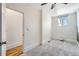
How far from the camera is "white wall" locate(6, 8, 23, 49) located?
2.61m

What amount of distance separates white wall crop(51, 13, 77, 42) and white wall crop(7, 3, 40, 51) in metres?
0.73

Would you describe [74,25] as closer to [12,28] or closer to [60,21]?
[60,21]

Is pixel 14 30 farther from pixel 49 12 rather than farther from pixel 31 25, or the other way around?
pixel 49 12

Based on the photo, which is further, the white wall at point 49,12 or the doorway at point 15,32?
the white wall at point 49,12

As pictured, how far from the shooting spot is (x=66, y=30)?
3.88 metres

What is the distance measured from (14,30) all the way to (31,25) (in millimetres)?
803

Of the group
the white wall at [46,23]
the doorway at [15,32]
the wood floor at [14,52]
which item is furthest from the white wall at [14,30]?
the white wall at [46,23]

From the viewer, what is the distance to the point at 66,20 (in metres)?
3.92

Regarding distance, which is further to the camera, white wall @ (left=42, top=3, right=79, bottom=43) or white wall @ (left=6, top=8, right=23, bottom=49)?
white wall @ (left=42, top=3, right=79, bottom=43)

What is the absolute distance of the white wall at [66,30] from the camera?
12.1 ft

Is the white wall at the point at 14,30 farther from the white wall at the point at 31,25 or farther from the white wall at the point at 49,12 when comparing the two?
the white wall at the point at 49,12

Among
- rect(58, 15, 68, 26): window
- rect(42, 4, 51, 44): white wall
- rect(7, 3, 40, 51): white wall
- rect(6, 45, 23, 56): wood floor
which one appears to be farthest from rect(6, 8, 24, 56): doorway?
rect(58, 15, 68, 26): window

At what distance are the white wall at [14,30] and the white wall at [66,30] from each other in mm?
1401

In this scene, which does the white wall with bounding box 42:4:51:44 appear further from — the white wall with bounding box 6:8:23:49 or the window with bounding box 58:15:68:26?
the white wall with bounding box 6:8:23:49
